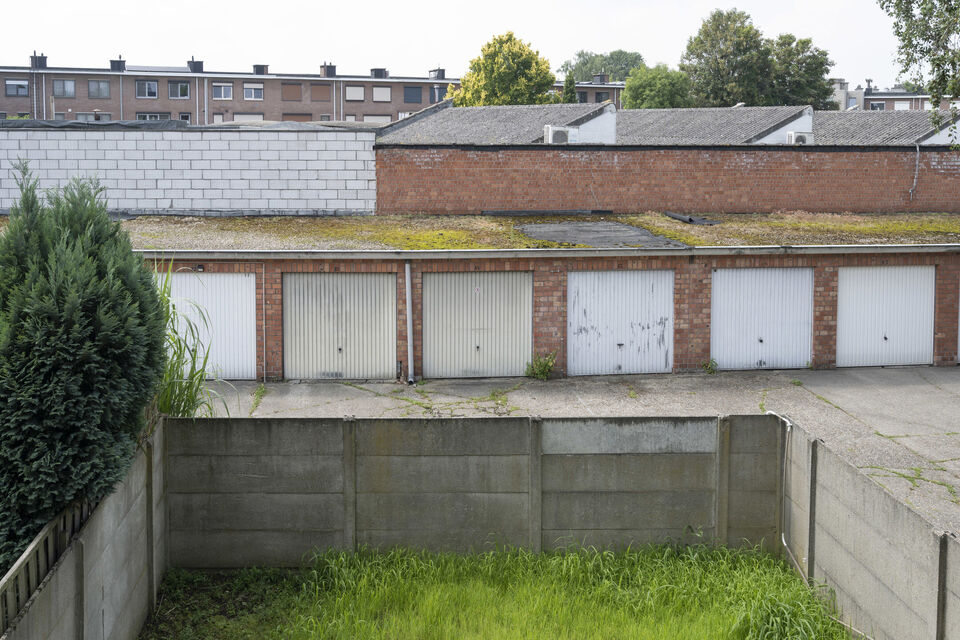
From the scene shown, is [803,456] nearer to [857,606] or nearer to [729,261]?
[857,606]

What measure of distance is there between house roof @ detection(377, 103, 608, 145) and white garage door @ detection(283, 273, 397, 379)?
929 centimetres

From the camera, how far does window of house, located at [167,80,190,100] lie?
2457 inches

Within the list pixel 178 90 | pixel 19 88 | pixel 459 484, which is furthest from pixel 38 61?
pixel 459 484

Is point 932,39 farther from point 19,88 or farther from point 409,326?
point 19,88

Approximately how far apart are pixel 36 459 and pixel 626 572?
4.79m

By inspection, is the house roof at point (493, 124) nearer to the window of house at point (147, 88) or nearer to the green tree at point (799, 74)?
the green tree at point (799, 74)

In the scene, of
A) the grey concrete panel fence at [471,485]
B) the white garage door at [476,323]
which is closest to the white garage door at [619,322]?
the white garage door at [476,323]

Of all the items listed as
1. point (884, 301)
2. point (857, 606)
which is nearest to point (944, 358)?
point (884, 301)

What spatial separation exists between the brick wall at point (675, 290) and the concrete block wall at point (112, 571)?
8.49m

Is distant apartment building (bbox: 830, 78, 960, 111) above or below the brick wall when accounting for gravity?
above

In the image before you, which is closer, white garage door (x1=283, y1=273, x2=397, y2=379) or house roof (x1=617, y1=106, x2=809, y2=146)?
white garage door (x1=283, y1=273, x2=397, y2=379)

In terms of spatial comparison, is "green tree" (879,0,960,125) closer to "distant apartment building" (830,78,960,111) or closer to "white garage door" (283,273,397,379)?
"white garage door" (283,273,397,379)

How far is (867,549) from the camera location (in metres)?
6.80

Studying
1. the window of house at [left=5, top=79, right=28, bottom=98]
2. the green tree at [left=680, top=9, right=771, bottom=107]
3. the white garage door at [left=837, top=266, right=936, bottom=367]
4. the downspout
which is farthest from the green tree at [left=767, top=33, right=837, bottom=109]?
the window of house at [left=5, top=79, right=28, bottom=98]
